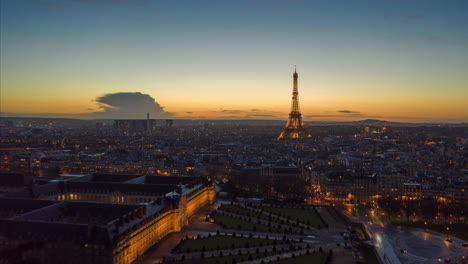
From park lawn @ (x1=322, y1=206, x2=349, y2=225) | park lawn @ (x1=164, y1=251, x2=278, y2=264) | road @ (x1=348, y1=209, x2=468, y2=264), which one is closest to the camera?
park lawn @ (x1=164, y1=251, x2=278, y2=264)

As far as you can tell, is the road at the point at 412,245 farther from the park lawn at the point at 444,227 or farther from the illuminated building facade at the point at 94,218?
the illuminated building facade at the point at 94,218

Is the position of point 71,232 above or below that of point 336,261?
above

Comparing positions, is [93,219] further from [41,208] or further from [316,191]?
[316,191]

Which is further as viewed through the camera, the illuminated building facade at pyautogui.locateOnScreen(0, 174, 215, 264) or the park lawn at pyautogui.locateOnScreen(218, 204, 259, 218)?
the park lawn at pyautogui.locateOnScreen(218, 204, 259, 218)

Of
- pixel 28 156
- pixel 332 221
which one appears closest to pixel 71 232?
pixel 332 221

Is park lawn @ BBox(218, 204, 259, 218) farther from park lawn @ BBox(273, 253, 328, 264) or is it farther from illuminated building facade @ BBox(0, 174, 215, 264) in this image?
park lawn @ BBox(273, 253, 328, 264)

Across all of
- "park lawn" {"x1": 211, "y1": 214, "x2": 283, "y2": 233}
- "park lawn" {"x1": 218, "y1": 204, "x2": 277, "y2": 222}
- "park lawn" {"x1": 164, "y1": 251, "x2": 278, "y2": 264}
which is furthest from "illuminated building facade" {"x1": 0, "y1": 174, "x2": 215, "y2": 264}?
"park lawn" {"x1": 164, "y1": 251, "x2": 278, "y2": 264}

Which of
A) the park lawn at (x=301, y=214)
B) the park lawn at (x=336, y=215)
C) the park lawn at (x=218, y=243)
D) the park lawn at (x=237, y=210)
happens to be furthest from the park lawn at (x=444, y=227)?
the park lawn at (x=237, y=210)
